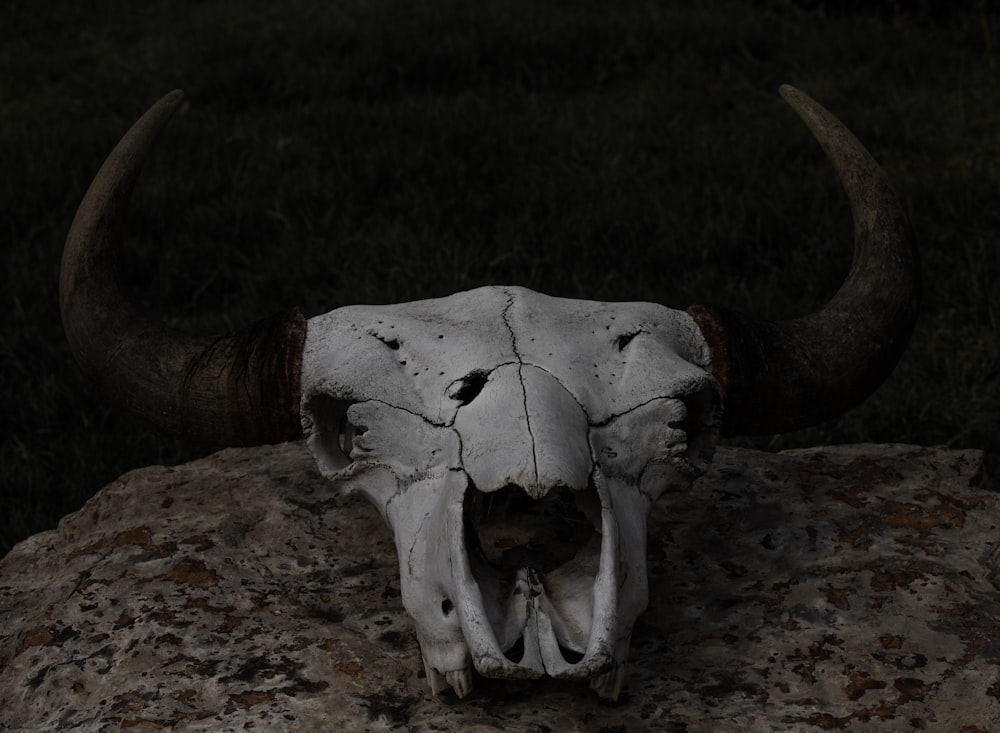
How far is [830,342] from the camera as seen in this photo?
343 centimetres

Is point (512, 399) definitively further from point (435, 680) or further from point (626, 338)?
point (435, 680)

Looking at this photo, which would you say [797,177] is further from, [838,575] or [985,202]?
[838,575]

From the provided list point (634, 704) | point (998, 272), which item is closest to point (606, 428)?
point (634, 704)

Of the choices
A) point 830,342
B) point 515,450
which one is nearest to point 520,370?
point 515,450

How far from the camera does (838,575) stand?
11.5ft

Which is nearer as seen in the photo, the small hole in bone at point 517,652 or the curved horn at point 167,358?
the small hole in bone at point 517,652

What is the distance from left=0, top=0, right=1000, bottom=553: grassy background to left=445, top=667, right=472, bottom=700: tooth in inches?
93.4

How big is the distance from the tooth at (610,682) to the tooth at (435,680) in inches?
12.2

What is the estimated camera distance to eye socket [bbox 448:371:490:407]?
307 centimetres

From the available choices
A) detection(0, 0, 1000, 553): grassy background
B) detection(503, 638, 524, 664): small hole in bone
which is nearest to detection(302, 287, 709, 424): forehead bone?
detection(503, 638, 524, 664): small hole in bone

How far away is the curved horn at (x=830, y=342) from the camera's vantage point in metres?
3.37

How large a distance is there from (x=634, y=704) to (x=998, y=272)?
3.56m

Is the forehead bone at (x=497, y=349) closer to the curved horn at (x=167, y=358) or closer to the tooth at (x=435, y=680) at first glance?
the curved horn at (x=167, y=358)

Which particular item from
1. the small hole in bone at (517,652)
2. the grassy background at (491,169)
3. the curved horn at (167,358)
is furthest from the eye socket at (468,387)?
the grassy background at (491,169)
